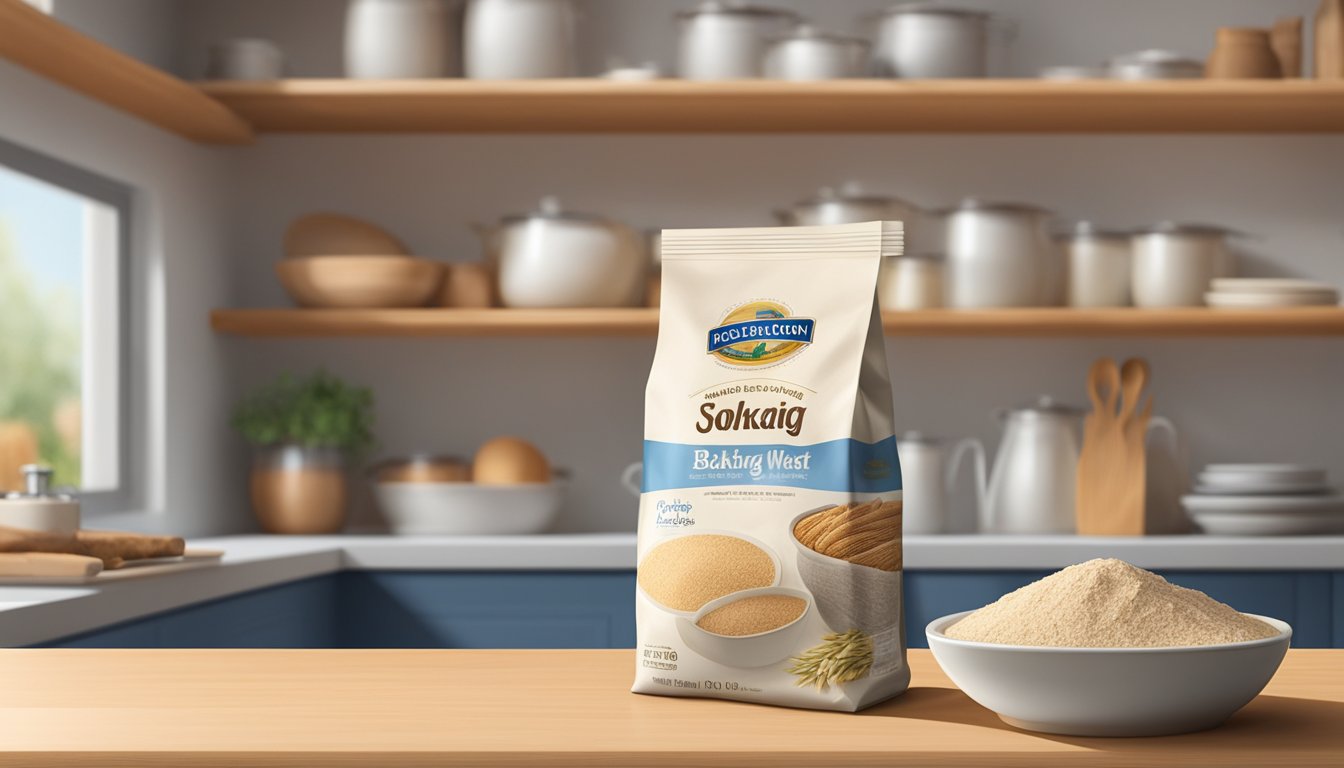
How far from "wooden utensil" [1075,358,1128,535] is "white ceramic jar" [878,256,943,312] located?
0.35 m

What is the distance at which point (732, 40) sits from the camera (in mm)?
2633

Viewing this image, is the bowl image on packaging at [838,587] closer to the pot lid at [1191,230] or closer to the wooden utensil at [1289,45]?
the pot lid at [1191,230]

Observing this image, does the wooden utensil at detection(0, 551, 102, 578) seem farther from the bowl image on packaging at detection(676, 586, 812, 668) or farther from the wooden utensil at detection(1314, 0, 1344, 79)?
the wooden utensil at detection(1314, 0, 1344, 79)

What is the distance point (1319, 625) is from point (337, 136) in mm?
2162

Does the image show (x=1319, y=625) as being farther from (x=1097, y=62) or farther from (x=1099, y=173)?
(x=1097, y=62)

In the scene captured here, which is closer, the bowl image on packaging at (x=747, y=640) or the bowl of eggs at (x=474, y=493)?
the bowl image on packaging at (x=747, y=640)

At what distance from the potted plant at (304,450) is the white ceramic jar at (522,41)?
2.34 feet

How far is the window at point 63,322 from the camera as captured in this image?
2.28 m

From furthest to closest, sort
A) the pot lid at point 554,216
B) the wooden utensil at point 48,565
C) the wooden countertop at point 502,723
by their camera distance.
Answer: the pot lid at point 554,216 → the wooden utensil at point 48,565 → the wooden countertop at point 502,723

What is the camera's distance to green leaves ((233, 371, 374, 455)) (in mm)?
2750

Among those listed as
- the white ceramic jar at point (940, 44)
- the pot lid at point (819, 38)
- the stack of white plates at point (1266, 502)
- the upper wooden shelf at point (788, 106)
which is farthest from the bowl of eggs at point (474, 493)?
the stack of white plates at point (1266, 502)

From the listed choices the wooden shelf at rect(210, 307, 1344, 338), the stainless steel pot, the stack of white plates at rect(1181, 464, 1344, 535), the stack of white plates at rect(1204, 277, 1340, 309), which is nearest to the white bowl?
the wooden shelf at rect(210, 307, 1344, 338)

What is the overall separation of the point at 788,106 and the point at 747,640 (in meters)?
2.09

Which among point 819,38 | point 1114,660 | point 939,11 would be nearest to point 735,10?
point 819,38
